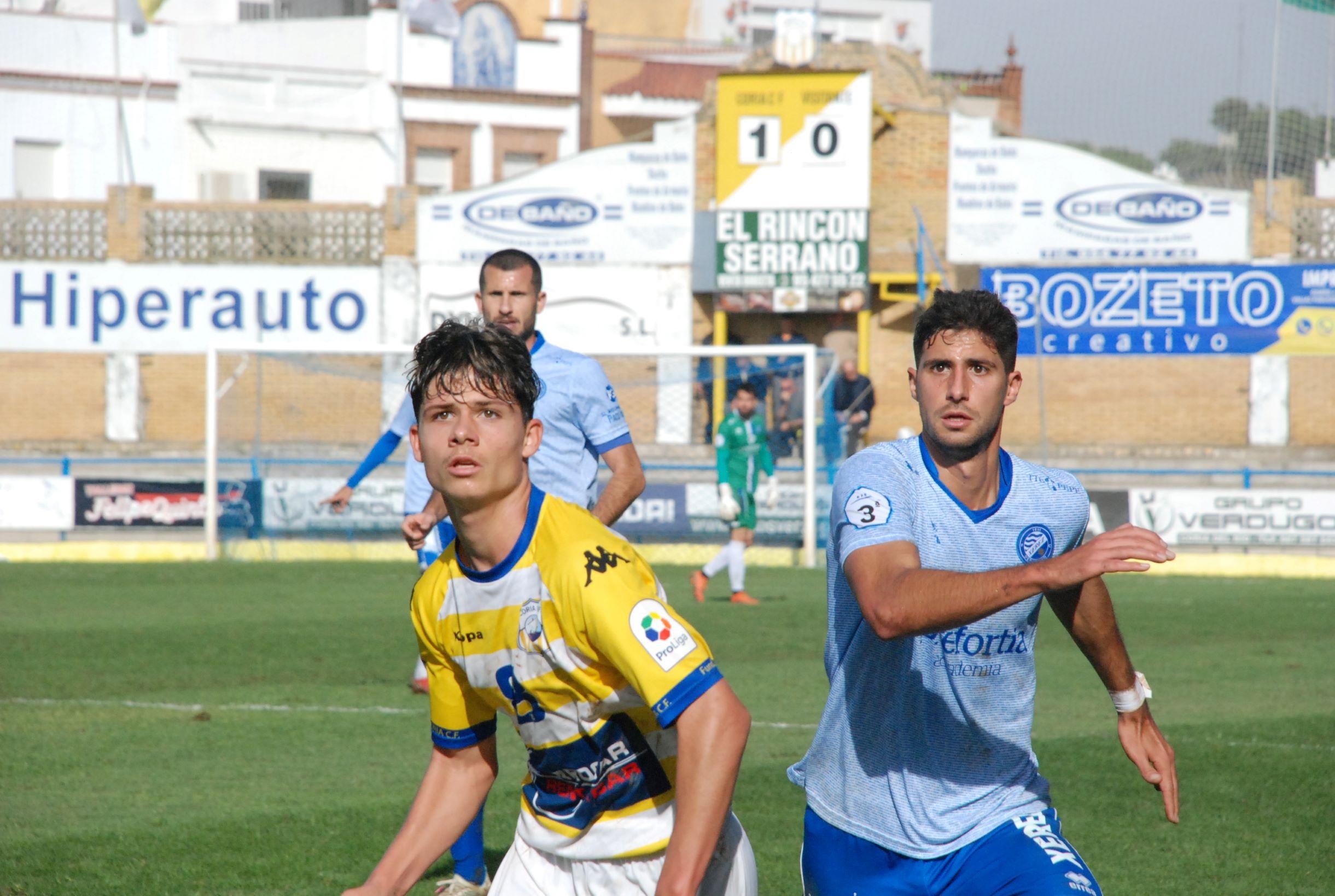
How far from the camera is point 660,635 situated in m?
2.68

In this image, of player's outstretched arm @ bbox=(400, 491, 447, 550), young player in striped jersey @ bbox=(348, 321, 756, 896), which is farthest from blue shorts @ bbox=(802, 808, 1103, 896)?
player's outstretched arm @ bbox=(400, 491, 447, 550)

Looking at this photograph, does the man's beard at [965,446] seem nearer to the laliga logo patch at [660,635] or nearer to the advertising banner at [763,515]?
the laliga logo patch at [660,635]

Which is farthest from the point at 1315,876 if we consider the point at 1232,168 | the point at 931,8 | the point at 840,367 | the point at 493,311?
the point at 931,8

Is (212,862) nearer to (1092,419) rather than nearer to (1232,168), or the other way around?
(1092,419)

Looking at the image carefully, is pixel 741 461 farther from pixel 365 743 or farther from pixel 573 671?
pixel 573 671

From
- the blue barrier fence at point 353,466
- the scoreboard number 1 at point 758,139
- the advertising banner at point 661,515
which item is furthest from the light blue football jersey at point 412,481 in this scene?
the scoreboard number 1 at point 758,139

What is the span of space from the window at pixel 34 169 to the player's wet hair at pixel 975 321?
124ft

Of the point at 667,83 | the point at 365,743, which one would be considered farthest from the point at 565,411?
the point at 667,83

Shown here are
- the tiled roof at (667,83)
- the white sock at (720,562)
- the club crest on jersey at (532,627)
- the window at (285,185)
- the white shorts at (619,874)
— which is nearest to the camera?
the club crest on jersey at (532,627)

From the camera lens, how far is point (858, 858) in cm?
334

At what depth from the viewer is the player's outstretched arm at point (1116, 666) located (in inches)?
137

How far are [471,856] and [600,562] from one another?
2.91 metres

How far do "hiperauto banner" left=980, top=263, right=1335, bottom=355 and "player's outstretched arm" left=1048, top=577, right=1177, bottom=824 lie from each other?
80.9ft

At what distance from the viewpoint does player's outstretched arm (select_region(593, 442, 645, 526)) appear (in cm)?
595
